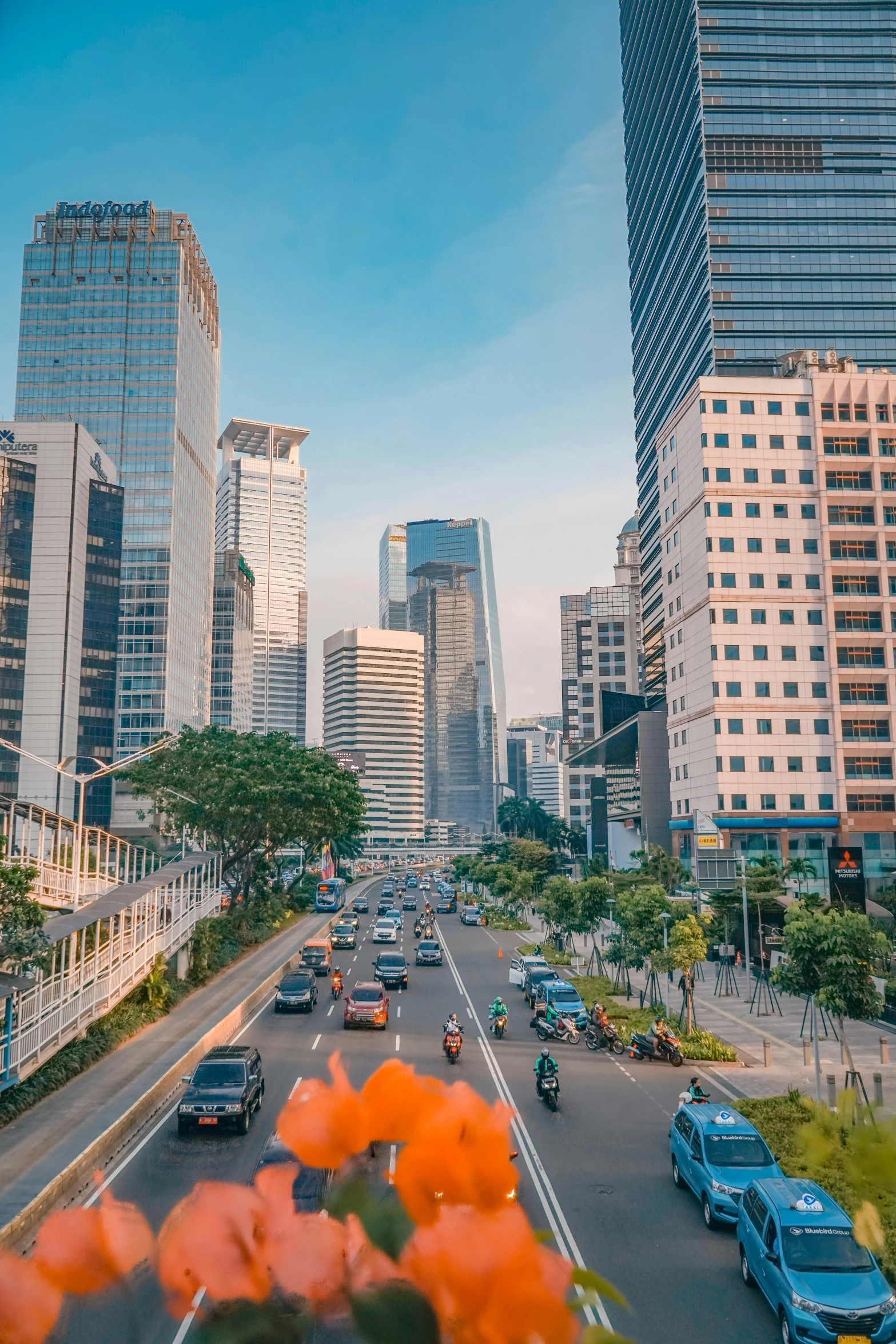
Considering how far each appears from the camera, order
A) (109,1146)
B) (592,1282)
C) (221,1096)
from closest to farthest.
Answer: (592,1282), (109,1146), (221,1096)

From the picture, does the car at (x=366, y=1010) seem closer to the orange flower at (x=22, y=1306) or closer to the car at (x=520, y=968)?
the car at (x=520, y=968)

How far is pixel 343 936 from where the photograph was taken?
59.8m

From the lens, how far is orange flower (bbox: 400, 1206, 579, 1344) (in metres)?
2.04

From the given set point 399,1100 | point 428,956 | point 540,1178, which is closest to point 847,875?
point 428,956

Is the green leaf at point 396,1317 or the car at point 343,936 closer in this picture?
the green leaf at point 396,1317

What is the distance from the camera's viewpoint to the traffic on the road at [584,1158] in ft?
37.4

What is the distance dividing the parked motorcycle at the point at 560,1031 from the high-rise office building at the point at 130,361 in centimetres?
10959

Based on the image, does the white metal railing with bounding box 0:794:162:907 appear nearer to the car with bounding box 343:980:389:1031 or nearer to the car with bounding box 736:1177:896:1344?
the car with bounding box 343:980:389:1031

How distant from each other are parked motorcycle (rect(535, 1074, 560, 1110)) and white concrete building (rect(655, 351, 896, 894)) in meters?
50.0

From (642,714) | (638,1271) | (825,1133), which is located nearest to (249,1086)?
(638,1271)

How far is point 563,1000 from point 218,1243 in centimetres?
3452

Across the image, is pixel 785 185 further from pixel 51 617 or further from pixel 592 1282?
pixel 592 1282

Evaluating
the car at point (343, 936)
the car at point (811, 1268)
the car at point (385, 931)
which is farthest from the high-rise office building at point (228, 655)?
the car at point (811, 1268)

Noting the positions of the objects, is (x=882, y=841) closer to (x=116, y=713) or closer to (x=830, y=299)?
(x=830, y=299)
